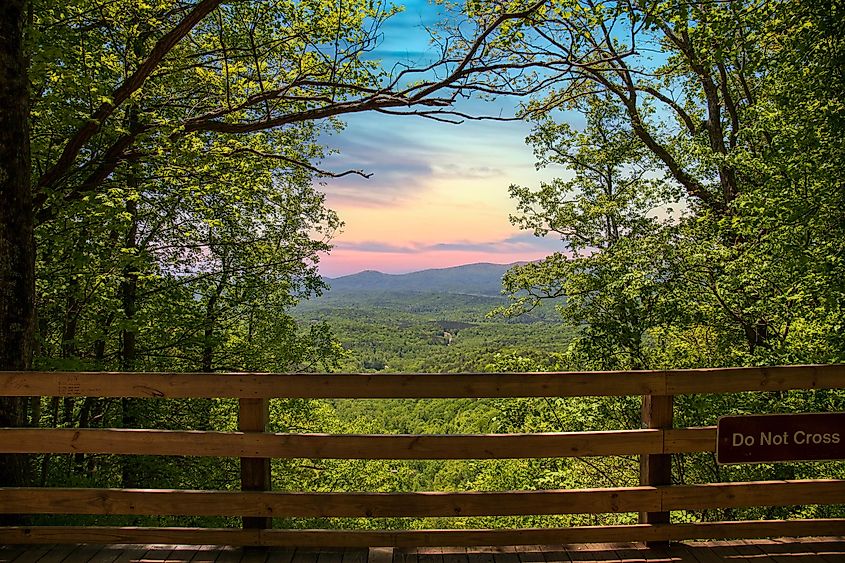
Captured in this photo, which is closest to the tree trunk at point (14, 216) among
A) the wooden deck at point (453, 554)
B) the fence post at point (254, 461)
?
the wooden deck at point (453, 554)

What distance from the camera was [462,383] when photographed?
2.84m

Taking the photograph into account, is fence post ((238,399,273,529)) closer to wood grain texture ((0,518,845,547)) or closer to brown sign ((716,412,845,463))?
wood grain texture ((0,518,845,547))

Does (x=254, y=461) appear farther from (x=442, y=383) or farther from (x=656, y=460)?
(x=656, y=460)

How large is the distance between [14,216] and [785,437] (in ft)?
17.6

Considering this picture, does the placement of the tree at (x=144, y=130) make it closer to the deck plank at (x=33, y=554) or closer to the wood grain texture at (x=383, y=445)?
the deck plank at (x=33, y=554)

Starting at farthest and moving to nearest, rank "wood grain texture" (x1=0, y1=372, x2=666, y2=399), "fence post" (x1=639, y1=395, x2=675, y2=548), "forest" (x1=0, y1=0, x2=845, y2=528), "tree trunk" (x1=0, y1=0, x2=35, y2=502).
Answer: "forest" (x1=0, y1=0, x2=845, y2=528) → "tree trunk" (x1=0, y1=0, x2=35, y2=502) → "fence post" (x1=639, y1=395, x2=675, y2=548) → "wood grain texture" (x1=0, y1=372, x2=666, y2=399)

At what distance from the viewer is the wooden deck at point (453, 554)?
114 inches

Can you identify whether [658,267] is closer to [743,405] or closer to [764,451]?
[743,405]

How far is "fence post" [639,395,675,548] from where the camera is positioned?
2.94 meters

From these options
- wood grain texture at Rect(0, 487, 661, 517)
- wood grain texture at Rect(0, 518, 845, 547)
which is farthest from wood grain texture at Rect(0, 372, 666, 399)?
wood grain texture at Rect(0, 518, 845, 547)

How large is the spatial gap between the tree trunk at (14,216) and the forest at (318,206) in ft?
0.05

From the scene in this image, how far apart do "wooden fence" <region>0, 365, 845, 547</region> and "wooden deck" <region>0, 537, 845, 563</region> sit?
2.3 inches

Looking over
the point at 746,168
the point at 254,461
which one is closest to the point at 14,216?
the point at 254,461

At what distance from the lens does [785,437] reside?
286cm
